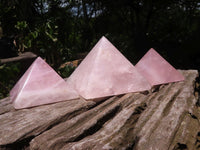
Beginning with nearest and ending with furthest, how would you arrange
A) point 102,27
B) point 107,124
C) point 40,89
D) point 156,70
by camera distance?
point 107,124 < point 40,89 < point 156,70 < point 102,27

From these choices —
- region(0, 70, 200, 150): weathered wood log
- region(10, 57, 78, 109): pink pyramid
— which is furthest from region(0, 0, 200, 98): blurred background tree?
region(0, 70, 200, 150): weathered wood log

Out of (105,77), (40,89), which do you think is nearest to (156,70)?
(105,77)

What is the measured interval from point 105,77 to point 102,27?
14.9ft

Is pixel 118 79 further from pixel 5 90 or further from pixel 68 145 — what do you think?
pixel 5 90

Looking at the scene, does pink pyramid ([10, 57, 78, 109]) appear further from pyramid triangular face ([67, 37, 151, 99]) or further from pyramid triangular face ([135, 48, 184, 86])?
pyramid triangular face ([135, 48, 184, 86])

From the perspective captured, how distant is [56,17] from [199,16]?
3403mm

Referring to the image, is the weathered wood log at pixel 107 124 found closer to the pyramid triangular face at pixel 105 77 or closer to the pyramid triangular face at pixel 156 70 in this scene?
the pyramid triangular face at pixel 105 77

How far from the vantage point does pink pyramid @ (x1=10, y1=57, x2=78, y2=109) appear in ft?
3.18

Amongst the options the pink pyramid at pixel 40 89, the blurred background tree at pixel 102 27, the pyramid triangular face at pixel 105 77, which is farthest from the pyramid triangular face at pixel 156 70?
the blurred background tree at pixel 102 27

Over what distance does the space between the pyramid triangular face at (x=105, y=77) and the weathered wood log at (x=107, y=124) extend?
0.05 metres

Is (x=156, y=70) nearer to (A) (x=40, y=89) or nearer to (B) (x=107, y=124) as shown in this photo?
(B) (x=107, y=124)

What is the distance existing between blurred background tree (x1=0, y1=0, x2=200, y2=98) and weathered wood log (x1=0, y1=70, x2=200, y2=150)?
9.62 feet

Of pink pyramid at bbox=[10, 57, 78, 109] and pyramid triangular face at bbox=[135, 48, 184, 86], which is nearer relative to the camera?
pink pyramid at bbox=[10, 57, 78, 109]

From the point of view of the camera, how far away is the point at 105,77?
3.44ft
